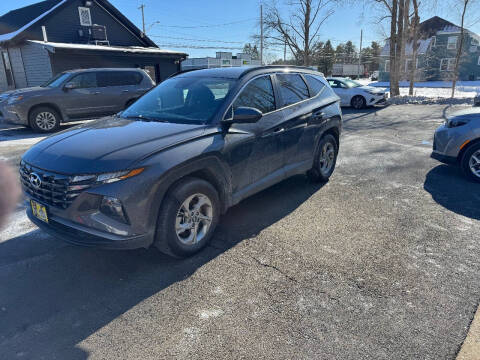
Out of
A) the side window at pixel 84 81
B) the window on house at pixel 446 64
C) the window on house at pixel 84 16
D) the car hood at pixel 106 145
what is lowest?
the car hood at pixel 106 145

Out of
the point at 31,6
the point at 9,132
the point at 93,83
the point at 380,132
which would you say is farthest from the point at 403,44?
the point at 31,6

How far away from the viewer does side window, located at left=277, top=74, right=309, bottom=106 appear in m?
4.46

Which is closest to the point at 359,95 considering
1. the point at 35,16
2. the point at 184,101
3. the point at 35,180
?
the point at 184,101

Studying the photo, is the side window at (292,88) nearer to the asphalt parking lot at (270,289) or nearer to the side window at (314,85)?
the side window at (314,85)

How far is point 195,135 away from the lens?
10.6 feet

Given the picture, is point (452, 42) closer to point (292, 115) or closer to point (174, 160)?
point (292, 115)

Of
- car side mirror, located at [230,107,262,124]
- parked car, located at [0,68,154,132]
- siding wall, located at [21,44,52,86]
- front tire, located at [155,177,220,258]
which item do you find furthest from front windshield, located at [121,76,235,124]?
siding wall, located at [21,44,52,86]

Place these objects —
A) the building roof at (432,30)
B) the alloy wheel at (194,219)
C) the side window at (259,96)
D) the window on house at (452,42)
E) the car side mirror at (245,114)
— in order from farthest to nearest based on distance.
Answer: the building roof at (432,30) → the window on house at (452,42) → the side window at (259,96) → the car side mirror at (245,114) → the alloy wheel at (194,219)

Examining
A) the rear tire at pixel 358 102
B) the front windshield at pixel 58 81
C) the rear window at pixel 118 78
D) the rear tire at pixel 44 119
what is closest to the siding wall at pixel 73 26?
the front windshield at pixel 58 81

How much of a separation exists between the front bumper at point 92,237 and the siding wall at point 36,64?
16.8 m

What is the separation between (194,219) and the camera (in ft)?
11.0

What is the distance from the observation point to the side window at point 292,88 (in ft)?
14.6

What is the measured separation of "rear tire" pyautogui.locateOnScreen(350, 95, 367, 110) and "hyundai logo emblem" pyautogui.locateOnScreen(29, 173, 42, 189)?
49.9ft

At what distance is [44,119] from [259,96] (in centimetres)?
858
